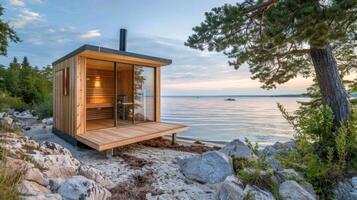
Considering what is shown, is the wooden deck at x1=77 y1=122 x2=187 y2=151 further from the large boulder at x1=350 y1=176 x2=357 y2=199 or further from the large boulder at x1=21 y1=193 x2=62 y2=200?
the large boulder at x1=350 y1=176 x2=357 y2=199

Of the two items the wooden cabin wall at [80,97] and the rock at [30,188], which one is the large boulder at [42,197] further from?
the wooden cabin wall at [80,97]

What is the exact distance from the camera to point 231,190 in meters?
2.40

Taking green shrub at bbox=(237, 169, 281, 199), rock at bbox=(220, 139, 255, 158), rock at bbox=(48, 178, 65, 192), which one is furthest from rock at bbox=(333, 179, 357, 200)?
rock at bbox=(48, 178, 65, 192)

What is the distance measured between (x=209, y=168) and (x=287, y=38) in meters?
2.51

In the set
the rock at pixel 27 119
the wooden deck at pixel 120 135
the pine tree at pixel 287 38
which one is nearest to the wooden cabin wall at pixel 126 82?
the wooden deck at pixel 120 135

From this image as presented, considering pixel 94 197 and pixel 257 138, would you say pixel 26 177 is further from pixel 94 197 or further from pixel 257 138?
pixel 257 138

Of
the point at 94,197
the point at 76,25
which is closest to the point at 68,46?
the point at 76,25

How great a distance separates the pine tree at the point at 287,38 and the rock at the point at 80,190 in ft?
10.7

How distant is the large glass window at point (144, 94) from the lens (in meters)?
6.50

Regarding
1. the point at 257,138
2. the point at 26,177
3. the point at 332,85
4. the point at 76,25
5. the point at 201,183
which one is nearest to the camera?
the point at 26,177

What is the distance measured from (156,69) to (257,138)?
5072 mm

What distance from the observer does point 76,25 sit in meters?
9.54

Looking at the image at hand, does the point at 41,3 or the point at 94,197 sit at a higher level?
the point at 41,3

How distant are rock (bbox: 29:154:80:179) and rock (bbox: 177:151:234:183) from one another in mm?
1894
